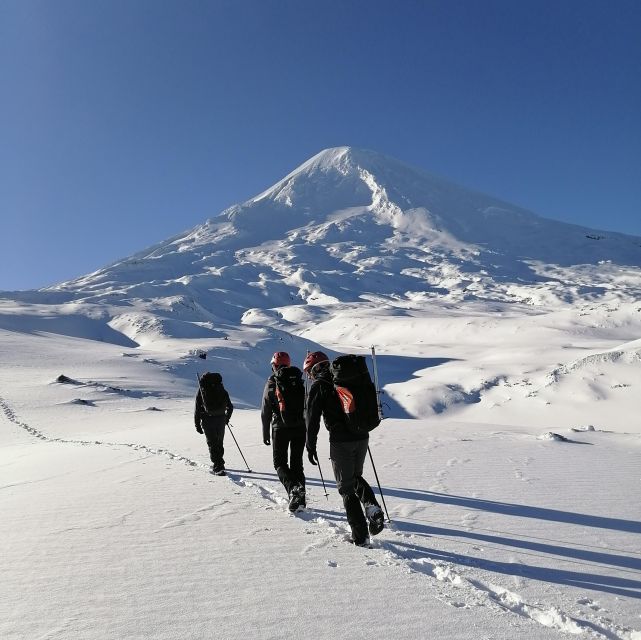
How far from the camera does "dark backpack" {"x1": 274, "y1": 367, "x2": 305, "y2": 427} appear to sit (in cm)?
734

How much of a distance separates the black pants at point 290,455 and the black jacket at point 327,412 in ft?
4.62

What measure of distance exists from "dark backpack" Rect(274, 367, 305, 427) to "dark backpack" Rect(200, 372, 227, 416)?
321 centimetres

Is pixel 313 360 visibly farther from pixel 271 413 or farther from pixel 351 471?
pixel 351 471

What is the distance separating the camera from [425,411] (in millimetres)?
51500

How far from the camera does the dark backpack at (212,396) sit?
10266 millimetres

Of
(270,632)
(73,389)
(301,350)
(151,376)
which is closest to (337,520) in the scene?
(270,632)

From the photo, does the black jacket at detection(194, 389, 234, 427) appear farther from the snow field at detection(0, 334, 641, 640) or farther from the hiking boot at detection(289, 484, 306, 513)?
the hiking boot at detection(289, 484, 306, 513)

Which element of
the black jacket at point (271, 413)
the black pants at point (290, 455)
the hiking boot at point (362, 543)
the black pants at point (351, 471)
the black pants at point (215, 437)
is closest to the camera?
the hiking boot at point (362, 543)

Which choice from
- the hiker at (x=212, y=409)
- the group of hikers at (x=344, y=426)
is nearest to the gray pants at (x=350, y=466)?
the group of hikers at (x=344, y=426)

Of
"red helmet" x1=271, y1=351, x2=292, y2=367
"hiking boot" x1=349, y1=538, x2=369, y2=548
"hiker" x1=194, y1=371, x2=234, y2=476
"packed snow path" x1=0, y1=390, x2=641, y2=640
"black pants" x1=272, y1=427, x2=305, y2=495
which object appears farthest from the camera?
"hiker" x1=194, y1=371, x2=234, y2=476

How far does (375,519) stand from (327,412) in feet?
4.32

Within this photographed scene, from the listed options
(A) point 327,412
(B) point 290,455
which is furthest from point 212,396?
(A) point 327,412

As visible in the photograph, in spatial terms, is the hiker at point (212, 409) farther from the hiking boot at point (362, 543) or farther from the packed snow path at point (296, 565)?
the hiking boot at point (362, 543)

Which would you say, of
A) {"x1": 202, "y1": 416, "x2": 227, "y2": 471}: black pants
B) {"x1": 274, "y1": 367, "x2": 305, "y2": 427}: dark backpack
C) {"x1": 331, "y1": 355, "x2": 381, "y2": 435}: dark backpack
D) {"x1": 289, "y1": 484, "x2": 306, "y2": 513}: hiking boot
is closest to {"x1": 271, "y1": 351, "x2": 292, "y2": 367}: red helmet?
{"x1": 274, "y1": 367, "x2": 305, "y2": 427}: dark backpack
